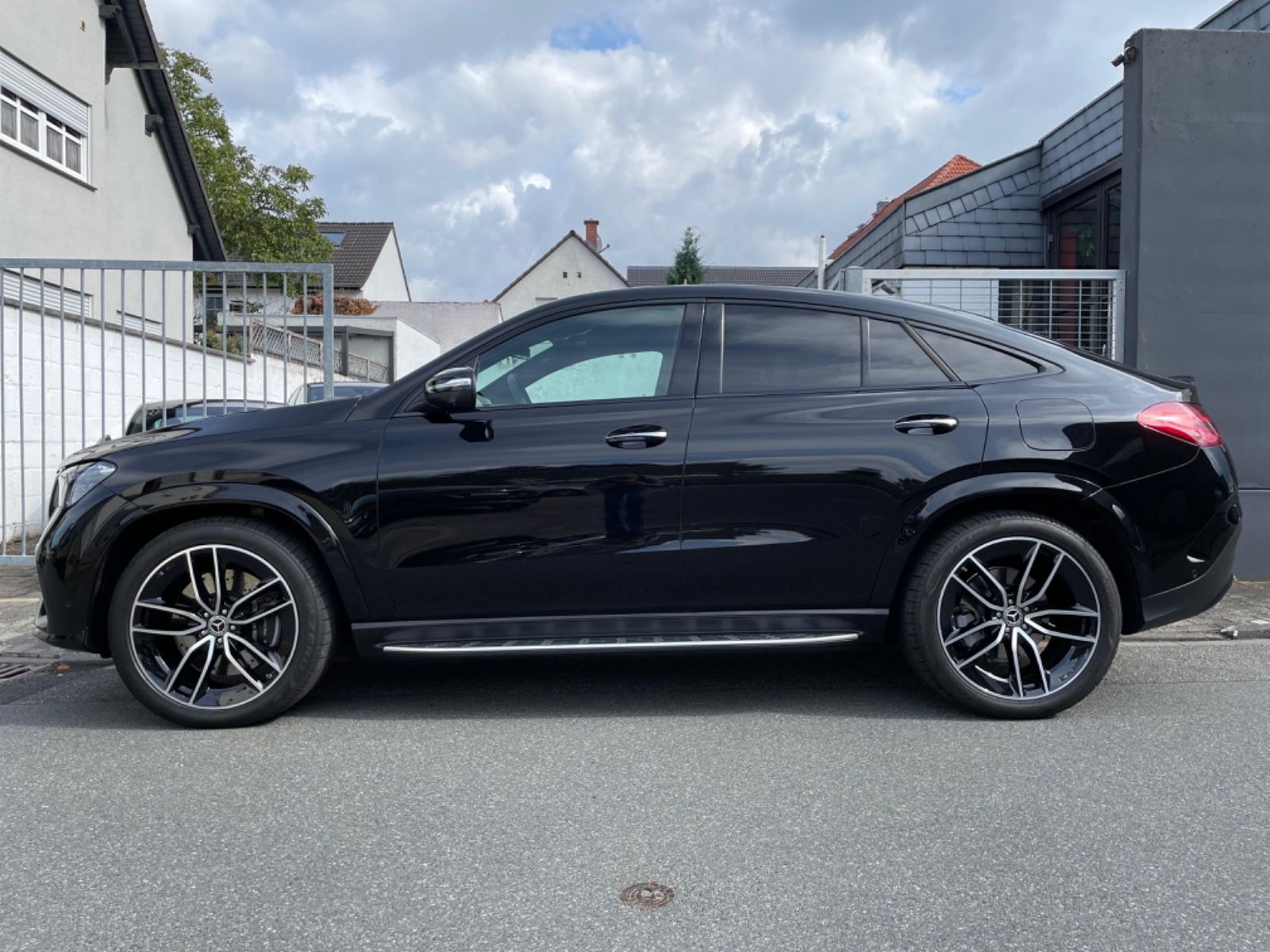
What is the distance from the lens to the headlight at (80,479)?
14.0ft

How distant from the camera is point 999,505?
14.2ft

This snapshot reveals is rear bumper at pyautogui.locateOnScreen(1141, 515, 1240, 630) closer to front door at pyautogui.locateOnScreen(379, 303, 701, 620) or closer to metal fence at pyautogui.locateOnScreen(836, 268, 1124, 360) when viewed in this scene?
front door at pyautogui.locateOnScreen(379, 303, 701, 620)

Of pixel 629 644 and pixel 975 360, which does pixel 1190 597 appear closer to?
pixel 975 360

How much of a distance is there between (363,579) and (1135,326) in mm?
5820

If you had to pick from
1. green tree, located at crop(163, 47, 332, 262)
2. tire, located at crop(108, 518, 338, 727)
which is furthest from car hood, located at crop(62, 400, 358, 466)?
green tree, located at crop(163, 47, 332, 262)

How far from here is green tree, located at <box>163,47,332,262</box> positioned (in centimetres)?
3838

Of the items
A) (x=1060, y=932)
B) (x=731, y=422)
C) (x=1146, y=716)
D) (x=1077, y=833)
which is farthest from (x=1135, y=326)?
(x=1060, y=932)

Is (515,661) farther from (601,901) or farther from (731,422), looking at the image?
(601,901)

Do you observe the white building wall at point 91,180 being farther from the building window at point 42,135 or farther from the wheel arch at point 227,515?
the wheel arch at point 227,515

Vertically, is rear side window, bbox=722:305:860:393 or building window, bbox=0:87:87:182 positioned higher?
building window, bbox=0:87:87:182

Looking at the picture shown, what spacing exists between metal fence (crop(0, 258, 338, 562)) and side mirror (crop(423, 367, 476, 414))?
275cm

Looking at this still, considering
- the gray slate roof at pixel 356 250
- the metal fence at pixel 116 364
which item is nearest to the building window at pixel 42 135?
the metal fence at pixel 116 364

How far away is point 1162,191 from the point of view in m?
7.61

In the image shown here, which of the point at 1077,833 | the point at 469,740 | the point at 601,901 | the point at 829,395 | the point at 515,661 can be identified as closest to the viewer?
the point at 601,901
